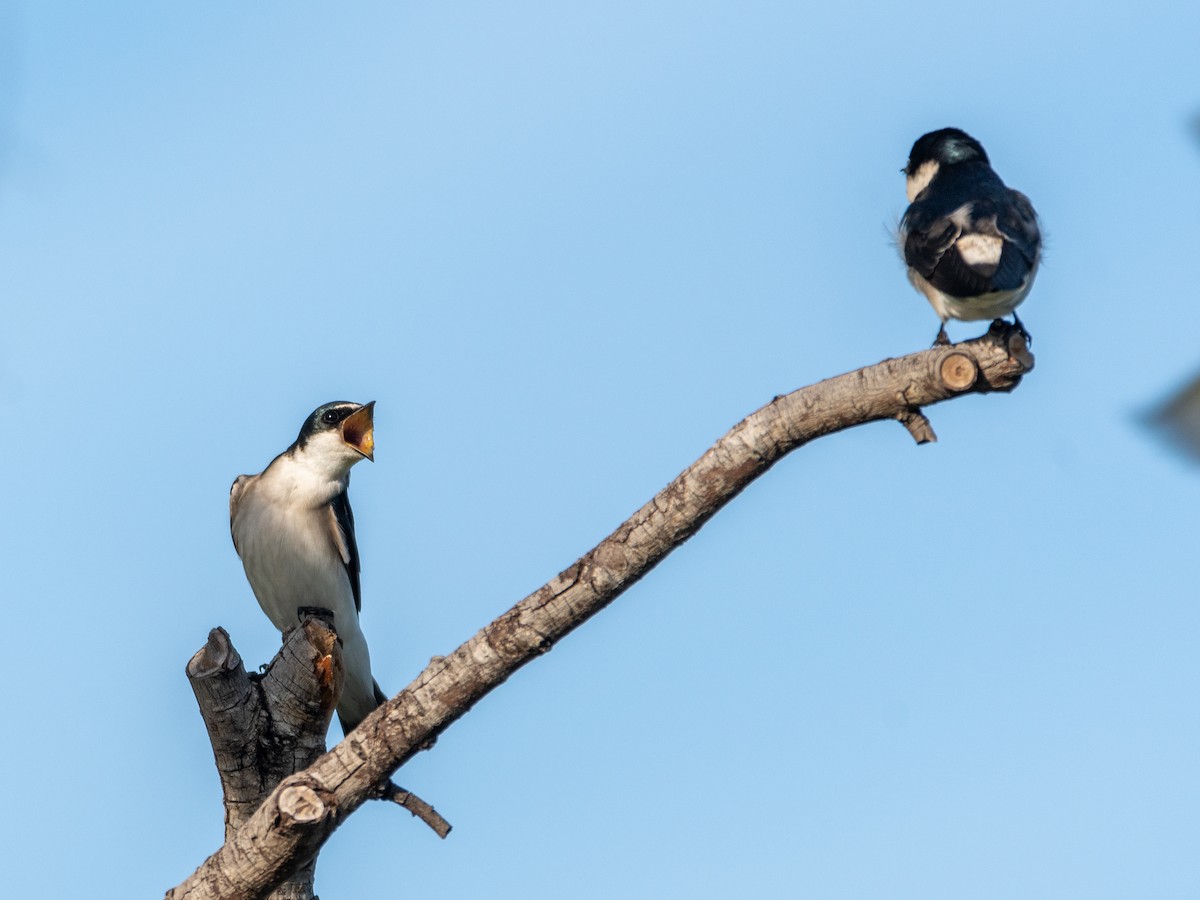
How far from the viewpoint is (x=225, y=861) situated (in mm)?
5039

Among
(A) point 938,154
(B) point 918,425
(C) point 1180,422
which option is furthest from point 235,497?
(C) point 1180,422

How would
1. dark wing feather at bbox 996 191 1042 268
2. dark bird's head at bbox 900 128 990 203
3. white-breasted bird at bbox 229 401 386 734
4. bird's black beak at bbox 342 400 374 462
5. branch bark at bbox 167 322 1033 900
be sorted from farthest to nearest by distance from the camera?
white-breasted bird at bbox 229 401 386 734
bird's black beak at bbox 342 400 374 462
dark bird's head at bbox 900 128 990 203
dark wing feather at bbox 996 191 1042 268
branch bark at bbox 167 322 1033 900

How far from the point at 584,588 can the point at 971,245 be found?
9.27 ft

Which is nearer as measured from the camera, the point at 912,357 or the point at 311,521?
A: the point at 912,357

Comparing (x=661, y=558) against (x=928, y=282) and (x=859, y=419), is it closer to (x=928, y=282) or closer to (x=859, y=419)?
(x=859, y=419)

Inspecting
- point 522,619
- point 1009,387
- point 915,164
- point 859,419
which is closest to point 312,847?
point 522,619

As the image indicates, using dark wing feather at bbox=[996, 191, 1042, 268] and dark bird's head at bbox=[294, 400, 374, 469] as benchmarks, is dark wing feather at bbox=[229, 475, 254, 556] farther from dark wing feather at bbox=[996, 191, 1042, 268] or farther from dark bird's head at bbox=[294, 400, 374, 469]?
dark wing feather at bbox=[996, 191, 1042, 268]

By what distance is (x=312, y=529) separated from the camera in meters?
9.29

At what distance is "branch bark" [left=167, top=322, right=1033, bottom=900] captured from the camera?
438cm

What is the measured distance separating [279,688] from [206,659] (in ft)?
1.56

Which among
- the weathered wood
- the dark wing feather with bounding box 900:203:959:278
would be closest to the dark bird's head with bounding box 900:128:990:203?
the dark wing feather with bounding box 900:203:959:278

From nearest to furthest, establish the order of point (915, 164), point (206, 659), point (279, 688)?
1. point (206, 659)
2. point (279, 688)
3. point (915, 164)

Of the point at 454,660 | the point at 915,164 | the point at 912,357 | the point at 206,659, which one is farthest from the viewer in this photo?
the point at 915,164

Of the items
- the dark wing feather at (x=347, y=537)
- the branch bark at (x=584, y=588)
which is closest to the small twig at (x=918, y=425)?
the branch bark at (x=584, y=588)
